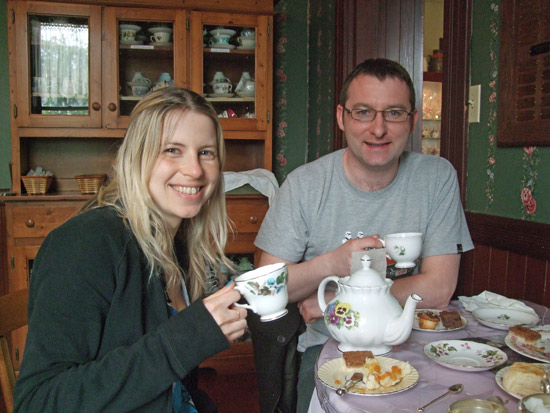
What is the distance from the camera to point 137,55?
111 inches

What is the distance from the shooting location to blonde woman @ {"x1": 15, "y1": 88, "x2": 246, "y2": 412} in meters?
0.81

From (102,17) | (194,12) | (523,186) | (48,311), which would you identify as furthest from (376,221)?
(102,17)

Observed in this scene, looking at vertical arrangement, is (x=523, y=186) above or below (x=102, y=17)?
below

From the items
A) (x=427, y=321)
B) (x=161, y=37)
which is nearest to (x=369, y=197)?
(x=427, y=321)

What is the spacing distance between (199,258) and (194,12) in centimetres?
195

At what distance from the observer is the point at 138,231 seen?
100 cm

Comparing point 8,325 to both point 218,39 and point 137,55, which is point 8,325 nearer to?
point 137,55

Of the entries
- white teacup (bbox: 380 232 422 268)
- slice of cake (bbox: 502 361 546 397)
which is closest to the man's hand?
white teacup (bbox: 380 232 422 268)

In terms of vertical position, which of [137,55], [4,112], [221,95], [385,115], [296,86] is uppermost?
[137,55]

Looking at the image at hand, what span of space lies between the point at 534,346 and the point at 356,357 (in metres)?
0.38

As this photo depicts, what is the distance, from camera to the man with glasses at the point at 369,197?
4.77 ft

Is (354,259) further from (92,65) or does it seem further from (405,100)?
(92,65)

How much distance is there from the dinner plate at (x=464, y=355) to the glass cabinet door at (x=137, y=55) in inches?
88.0

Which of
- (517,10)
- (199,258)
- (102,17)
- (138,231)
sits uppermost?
(102,17)
